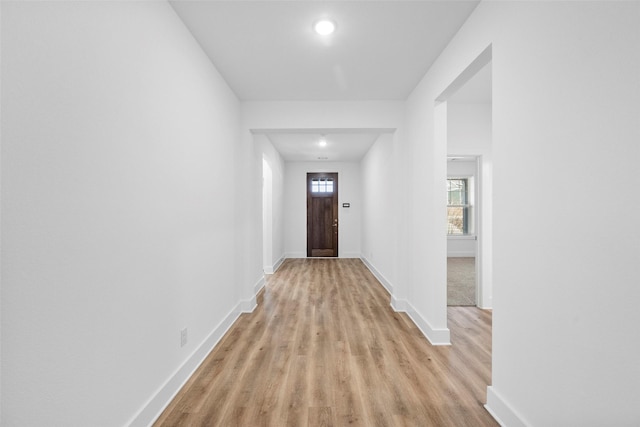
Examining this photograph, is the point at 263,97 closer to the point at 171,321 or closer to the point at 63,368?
the point at 171,321

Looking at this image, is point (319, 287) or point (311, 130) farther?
point (319, 287)

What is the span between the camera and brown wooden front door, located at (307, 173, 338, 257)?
7887 millimetres

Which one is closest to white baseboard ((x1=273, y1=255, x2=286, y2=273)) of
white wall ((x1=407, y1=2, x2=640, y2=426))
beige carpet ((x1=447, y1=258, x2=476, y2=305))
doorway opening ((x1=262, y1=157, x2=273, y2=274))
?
doorway opening ((x1=262, y1=157, x2=273, y2=274))

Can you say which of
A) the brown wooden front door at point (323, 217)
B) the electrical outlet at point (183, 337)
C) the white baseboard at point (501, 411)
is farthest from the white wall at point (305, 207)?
the white baseboard at point (501, 411)

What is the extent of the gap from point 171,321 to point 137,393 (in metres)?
0.46

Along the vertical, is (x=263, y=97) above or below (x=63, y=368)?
above

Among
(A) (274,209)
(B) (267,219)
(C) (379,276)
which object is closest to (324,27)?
(C) (379,276)

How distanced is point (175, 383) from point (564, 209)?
251 centimetres

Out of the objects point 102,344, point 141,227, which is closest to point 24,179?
point 141,227

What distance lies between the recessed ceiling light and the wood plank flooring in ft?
8.71

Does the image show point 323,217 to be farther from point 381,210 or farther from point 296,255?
point 381,210

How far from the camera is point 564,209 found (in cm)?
126

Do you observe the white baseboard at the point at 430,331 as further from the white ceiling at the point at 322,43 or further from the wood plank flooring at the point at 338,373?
the white ceiling at the point at 322,43

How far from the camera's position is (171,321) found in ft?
6.41
